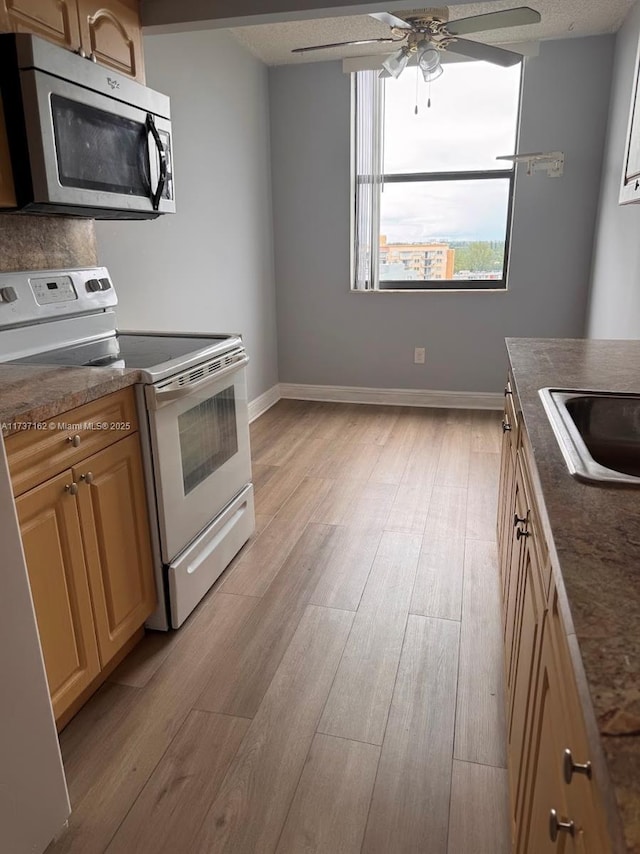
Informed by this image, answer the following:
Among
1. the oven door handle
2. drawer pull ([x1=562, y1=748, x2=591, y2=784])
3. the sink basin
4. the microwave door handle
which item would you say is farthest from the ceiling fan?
drawer pull ([x1=562, y1=748, x2=591, y2=784])

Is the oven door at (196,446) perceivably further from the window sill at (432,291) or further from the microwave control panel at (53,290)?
the window sill at (432,291)

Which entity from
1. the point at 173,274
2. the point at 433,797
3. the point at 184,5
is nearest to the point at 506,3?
the point at 184,5

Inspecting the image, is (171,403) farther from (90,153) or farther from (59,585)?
(90,153)

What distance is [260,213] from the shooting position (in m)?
4.45

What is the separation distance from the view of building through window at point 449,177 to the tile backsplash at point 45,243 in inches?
105

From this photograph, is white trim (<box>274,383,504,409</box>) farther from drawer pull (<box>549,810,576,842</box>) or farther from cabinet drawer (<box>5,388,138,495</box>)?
drawer pull (<box>549,810,576,842</box>)

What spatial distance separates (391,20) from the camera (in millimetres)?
2434

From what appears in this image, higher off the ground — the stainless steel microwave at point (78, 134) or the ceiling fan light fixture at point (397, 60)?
the ceiling fan light fixture at point (397, 60)

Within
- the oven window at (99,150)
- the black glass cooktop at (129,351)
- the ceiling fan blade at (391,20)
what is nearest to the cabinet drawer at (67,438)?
the black glass cooktop at (129,351)

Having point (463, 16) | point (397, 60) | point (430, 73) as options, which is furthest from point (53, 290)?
point (463, 16)

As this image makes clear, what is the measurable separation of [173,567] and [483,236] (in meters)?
3.50

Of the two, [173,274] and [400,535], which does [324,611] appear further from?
[173,274]

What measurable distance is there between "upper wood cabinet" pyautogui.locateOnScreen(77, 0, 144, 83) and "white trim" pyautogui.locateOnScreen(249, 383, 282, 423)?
2495 millimetres

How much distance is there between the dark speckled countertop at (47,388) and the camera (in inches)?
53.1
